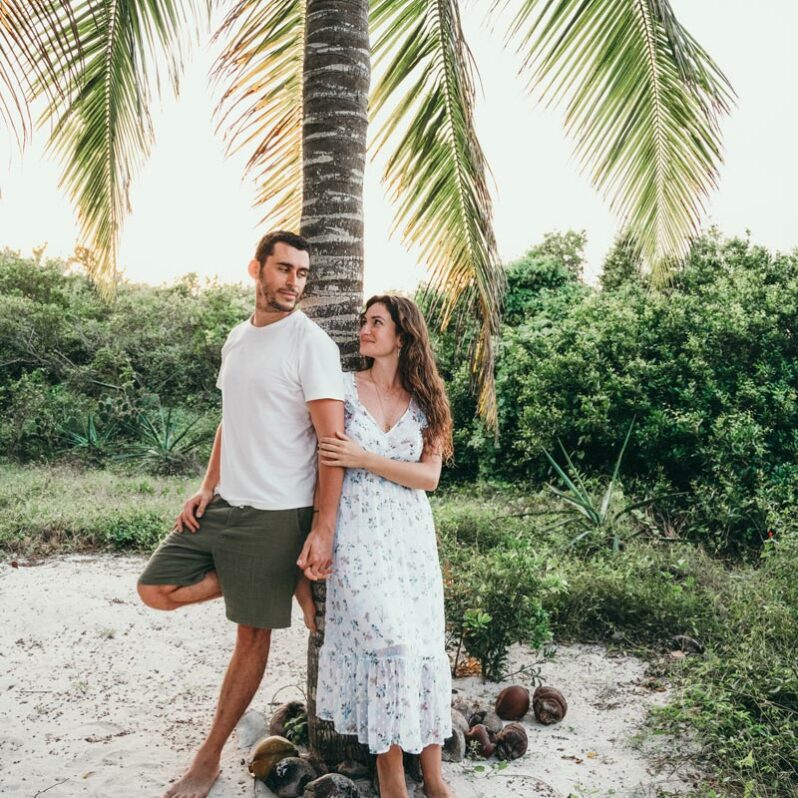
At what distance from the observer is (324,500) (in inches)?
126

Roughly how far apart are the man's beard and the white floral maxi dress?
1.33 feet

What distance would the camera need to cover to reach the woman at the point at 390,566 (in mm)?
3164

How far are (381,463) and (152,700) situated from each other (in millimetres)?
2436

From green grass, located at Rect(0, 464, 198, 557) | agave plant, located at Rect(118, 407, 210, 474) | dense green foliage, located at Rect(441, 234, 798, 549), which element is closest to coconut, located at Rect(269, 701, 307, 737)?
green grass, located at Rect(0, 464, 198, 557)

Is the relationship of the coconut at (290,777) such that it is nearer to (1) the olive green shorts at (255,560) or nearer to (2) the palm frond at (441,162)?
(1) the olive green shorts at (255,560)

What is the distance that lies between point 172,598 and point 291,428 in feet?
2.99

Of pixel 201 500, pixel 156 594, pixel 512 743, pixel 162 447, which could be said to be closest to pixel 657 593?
pixel 512 743

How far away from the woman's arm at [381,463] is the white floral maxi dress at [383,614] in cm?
6

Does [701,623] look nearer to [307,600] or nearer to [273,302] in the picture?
[307,600]

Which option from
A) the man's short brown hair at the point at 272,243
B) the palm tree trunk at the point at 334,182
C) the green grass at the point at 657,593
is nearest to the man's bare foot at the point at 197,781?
the palm tree trunk at the point at 334,182

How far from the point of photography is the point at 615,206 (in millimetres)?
5707

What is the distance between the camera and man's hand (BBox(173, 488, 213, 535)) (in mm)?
3438

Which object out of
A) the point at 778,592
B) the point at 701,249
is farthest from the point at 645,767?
the point at 701,249

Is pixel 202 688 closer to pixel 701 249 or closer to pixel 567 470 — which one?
pixel 567 470
